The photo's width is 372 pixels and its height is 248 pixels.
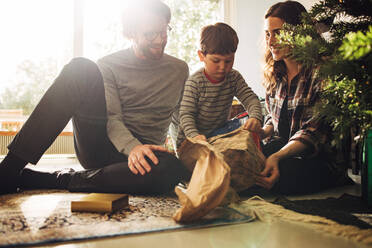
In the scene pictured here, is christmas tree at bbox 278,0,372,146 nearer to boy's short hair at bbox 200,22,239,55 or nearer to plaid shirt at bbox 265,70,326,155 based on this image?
plaid shirt at bbox 265,70,326,155

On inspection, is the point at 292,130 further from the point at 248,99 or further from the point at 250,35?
the point at 250,35

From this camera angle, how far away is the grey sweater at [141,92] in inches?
55.4

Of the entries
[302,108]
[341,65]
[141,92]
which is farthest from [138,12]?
[341,65]

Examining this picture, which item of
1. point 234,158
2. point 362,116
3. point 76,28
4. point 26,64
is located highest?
point 76,28

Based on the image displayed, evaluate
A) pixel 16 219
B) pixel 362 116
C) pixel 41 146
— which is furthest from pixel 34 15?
pixel 362 116

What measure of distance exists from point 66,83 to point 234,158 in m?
0.67

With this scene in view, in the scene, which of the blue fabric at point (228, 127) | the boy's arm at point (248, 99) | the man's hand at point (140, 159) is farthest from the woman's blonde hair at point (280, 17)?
the man's hand at point (140, 159)

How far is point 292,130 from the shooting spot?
1429mm

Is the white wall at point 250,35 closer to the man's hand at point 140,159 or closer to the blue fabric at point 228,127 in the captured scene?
the blue fabric at point 228,127

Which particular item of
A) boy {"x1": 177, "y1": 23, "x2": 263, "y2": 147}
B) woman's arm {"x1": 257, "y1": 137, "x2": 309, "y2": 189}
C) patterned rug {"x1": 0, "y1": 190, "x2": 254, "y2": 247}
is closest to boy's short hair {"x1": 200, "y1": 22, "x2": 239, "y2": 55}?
boy {"x1": 177, "y1": 23, "x2": 263, "y2": 147}

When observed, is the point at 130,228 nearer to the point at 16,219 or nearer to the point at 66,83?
the point at 16,219

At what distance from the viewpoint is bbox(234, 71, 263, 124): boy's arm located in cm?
138

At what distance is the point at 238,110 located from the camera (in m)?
2.20

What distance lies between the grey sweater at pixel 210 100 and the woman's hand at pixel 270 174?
23 centimetres
